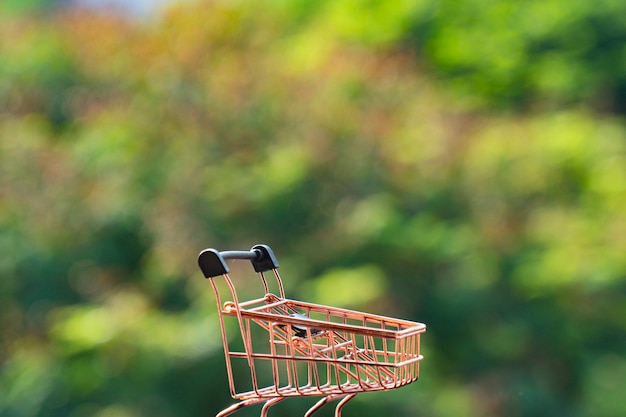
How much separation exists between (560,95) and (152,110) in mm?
3491

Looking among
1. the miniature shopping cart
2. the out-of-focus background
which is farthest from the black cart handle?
the out-of-focus background

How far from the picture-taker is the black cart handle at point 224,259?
114cm

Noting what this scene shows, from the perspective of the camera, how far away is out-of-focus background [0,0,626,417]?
509 centimetres

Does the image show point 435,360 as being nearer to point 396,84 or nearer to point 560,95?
point 396,84

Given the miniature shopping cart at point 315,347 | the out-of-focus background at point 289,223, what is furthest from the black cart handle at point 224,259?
the out-of-focus background at point 289,223

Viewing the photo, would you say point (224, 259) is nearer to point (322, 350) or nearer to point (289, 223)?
point (322, 350)

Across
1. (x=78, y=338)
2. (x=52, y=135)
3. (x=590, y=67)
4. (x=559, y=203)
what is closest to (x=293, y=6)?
(x=590, y=67)

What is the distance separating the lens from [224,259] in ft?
3.82

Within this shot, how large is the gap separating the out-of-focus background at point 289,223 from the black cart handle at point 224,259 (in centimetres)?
334

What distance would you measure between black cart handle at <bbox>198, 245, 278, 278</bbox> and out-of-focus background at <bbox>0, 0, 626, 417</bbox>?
3.34 m

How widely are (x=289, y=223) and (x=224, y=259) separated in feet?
15.2

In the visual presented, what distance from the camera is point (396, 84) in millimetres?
7027

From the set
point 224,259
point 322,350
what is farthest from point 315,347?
point 224,259

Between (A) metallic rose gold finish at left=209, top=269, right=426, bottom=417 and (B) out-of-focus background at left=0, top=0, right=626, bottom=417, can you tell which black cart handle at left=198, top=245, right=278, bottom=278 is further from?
(B) out-of-focus background at left=0, top=0, right=626, bottom=417
